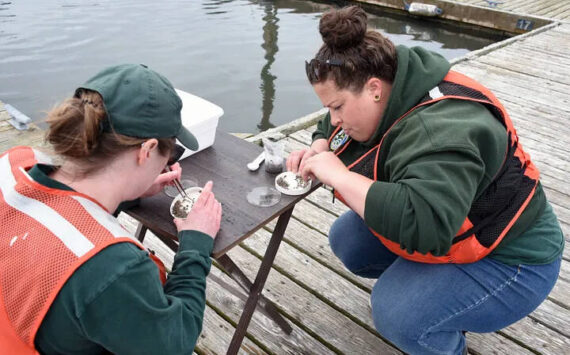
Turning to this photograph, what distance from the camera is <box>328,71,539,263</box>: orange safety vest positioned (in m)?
1.56

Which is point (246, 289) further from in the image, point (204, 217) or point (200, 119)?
point (200, 119)

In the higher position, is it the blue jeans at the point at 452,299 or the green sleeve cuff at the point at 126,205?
the green sleeve cuff at the point at 126,205

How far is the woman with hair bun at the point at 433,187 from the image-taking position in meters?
1.37

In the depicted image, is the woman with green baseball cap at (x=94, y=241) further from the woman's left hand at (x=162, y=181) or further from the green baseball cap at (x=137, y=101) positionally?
the woman's left hand at (x=162, y=181)

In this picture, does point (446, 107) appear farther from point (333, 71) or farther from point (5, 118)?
point (5, 118)

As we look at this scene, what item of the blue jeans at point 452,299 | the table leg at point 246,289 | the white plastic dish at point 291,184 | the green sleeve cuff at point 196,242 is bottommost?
the table leg at point 246,289

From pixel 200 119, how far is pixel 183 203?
473 millimetres

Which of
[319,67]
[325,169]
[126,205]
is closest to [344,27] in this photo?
[319,67]

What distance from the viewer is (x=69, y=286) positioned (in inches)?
43.0

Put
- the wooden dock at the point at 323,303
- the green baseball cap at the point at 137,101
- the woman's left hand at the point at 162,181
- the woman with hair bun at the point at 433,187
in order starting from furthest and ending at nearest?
the wooden dock at the point at 323,303
the woman's left hand at the point at 162,181
the woman with hair bun at the point at 433,187
the green baseball cap at the point at 137,101

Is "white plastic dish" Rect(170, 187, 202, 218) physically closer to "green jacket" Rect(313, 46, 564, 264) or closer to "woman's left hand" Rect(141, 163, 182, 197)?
"woman's left hand" Rect(141, 163, 182, 197)

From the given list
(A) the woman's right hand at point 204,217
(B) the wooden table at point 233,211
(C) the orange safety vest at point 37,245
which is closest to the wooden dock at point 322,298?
(B) the wooden table at point 233,211

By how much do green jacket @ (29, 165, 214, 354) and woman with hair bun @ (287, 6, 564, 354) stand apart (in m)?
0.73

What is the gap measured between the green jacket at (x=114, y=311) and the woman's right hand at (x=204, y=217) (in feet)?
0.95
